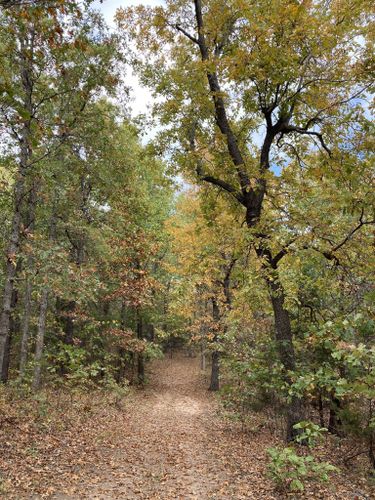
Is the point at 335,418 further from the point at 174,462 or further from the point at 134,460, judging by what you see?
the point at 134,460

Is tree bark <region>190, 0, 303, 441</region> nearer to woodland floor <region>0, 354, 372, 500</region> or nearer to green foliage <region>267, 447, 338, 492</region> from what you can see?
woodland floor <region>0, 354, 372, 500</region>

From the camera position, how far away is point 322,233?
23.2 feet

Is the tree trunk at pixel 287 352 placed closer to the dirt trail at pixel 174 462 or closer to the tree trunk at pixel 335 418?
the dirt trail at pixel 174 462

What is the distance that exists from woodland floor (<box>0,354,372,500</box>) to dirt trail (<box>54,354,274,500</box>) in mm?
17

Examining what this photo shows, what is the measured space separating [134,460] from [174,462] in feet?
2.80

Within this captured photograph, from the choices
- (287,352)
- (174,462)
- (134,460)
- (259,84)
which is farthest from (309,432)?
(259,84)

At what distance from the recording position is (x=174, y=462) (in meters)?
7.66

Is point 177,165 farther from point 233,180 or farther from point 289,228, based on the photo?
point 289,228

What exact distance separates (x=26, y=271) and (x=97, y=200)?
7.93 meters

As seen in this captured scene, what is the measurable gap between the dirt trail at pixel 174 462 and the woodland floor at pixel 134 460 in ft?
0.05

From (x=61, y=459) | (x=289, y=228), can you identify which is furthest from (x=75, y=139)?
(x=61, y=459)

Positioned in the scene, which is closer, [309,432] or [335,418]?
[309,432]

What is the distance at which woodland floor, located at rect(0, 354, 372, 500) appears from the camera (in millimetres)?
5812

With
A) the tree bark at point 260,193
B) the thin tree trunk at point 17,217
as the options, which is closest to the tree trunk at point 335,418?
the tree bark at point 260,193
